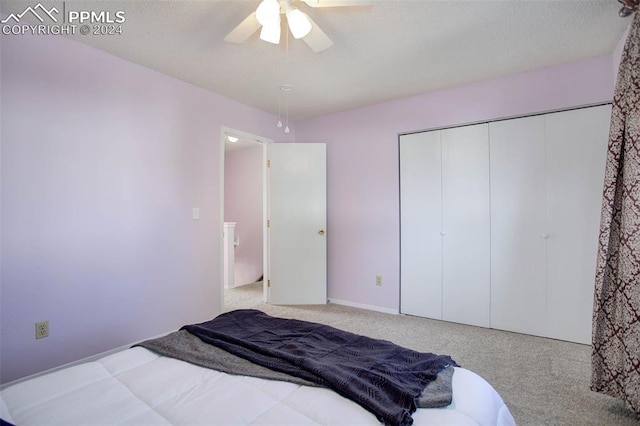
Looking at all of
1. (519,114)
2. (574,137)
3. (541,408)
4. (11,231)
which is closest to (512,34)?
(519,114)

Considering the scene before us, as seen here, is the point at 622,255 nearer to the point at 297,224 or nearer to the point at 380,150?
the point at 380,150

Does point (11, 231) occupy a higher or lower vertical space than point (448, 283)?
higher

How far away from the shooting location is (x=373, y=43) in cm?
231

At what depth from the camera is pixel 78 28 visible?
2143 millimetres

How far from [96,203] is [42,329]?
2.98 ft

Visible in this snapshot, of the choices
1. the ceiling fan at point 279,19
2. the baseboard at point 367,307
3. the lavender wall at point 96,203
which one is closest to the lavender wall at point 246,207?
the baseboard at point 367,307

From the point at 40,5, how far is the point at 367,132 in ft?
9.67

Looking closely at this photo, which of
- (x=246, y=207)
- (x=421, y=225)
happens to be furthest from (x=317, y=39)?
(x=246, y=207)

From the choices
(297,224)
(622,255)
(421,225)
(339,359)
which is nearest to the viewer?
(339,359)

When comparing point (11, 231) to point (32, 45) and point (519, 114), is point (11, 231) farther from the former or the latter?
point (519, 114)

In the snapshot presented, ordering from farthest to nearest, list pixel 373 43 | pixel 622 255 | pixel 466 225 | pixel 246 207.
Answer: pixel 246 207 → pixel 466 225 → pixel 373 43 → pixel 622 255

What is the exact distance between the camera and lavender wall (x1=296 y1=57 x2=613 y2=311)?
9.11 ft

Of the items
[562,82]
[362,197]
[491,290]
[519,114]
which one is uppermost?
[562,82]

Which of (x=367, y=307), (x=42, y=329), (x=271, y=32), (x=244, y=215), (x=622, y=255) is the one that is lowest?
(x=367, y=307)
